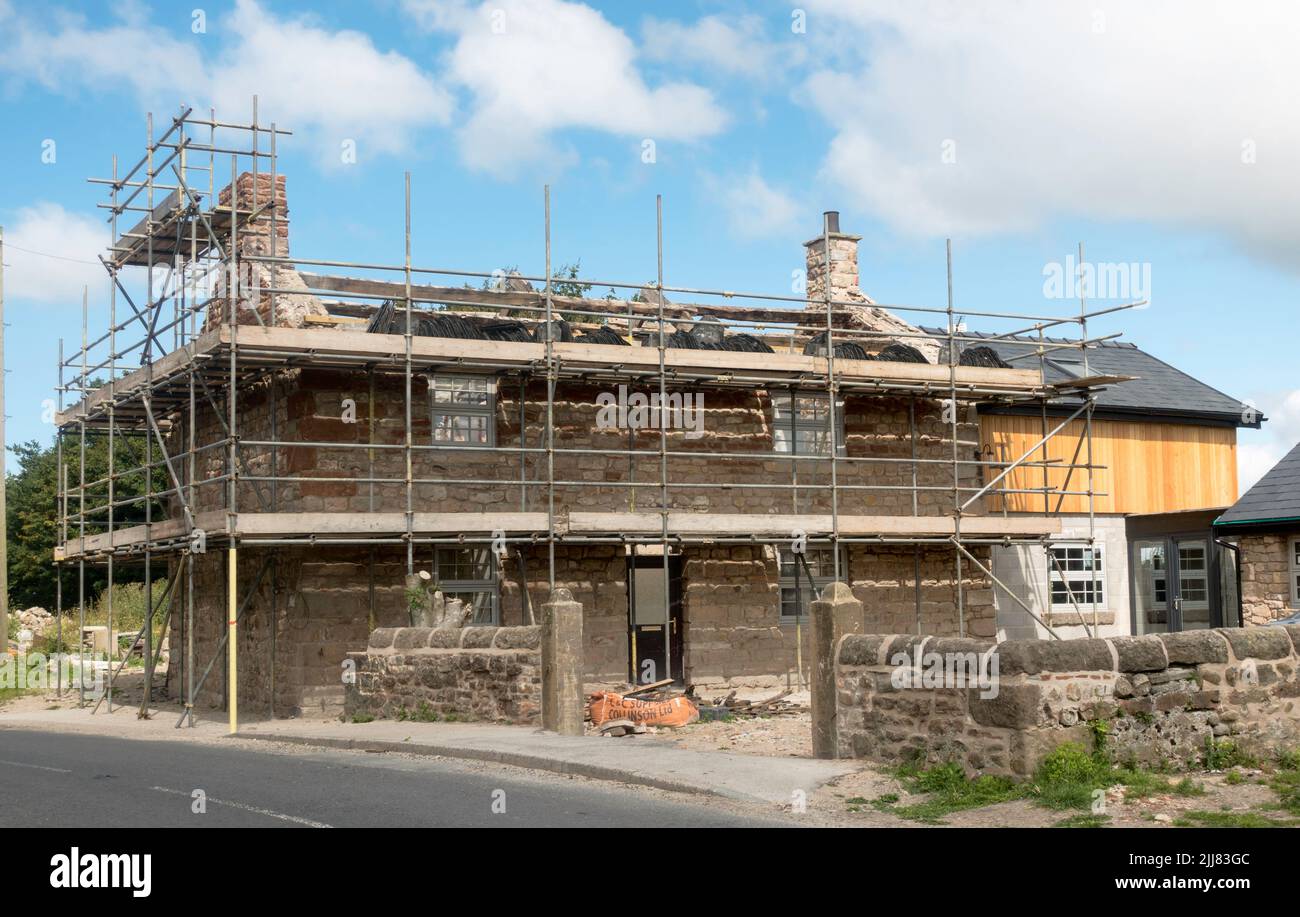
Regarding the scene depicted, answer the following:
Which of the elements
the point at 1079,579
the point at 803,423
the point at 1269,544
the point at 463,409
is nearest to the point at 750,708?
the point at 463,409

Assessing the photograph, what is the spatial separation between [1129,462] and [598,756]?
1717 centimetres

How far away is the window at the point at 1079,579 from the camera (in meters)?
27.1

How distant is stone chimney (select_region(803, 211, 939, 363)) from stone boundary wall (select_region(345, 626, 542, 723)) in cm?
1113

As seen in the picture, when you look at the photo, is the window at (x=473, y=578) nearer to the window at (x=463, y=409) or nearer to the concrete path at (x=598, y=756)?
the window at (x=463, y=409)

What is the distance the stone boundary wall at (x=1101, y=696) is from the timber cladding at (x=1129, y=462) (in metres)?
14.9

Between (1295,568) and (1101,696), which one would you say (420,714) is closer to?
(1101,696)

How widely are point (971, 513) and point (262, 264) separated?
13.1 meters

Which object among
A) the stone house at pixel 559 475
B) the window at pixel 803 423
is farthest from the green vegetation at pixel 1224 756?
the window at pixel 803 423

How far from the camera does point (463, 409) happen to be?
2261cm

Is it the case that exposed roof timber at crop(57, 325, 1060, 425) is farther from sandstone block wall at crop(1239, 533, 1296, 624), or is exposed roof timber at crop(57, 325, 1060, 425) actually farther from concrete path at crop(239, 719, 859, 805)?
concrete path at crop(239, 719, 859, 805)

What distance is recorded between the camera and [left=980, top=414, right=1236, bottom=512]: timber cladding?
27.1 meters
